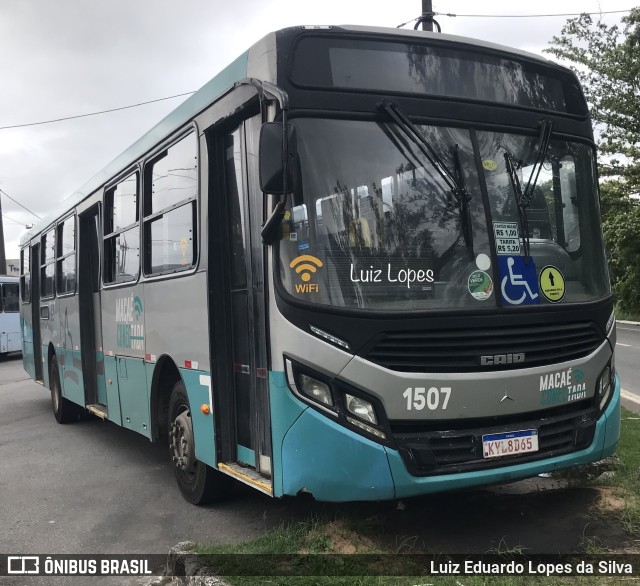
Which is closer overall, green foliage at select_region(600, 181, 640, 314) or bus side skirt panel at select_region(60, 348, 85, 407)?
bus side skirt panel at select_region(60, 348, 85, 407)

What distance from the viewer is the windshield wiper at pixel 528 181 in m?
4.48

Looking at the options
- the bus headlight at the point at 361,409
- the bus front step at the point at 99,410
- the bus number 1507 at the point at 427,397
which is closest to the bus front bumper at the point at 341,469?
the bus headlight at the point at 361,409

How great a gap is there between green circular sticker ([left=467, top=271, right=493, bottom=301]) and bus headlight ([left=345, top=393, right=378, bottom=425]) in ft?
3.12


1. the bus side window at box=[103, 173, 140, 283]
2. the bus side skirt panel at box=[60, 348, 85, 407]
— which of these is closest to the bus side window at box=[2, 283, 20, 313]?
the bus side skirt panel at box=[60, 348, 85, 407]

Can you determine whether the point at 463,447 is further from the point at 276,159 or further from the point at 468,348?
the point at 276,159

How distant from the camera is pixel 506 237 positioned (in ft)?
14.5

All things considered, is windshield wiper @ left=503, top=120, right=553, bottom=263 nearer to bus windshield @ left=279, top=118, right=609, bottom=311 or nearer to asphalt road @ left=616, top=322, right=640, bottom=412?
bus windshield @ left=279, top=118, right=609, bottom=311

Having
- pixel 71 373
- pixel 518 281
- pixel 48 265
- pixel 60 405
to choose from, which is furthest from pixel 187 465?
pixel 48 265

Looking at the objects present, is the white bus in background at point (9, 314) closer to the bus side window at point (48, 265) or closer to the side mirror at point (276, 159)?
the bus side window at point (48, 265)

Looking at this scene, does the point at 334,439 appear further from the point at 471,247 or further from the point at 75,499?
the point at 75,499

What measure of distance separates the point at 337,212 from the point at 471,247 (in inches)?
33.9

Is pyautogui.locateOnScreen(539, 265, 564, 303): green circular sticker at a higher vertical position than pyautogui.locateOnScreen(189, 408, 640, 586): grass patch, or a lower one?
higher

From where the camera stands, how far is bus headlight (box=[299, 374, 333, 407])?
4016 mm

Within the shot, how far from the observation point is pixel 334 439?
3.95 meters
